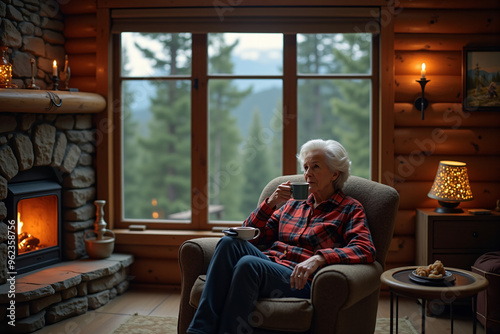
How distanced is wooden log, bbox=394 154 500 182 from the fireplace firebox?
8.63 feet

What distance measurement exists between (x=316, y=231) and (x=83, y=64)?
102 inches

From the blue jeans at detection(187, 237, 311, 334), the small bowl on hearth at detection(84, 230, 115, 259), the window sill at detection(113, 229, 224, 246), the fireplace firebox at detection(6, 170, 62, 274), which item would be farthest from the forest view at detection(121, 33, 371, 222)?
the blue jeans at detection(187, 237, 311, 334)

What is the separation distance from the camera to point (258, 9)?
4.01 meters

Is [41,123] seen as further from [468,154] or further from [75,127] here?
[468,154]

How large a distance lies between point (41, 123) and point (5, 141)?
37cm

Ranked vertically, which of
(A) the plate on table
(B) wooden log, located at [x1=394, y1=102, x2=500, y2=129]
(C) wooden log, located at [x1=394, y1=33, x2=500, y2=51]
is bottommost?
(A) the plate on table

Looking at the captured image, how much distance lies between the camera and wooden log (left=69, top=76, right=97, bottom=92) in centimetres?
430

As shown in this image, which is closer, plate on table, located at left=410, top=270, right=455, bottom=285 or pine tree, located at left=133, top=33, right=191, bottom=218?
plate on table, located at left=410, top=270, right=455, bottom=285

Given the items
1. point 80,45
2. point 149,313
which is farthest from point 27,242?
point 80,45

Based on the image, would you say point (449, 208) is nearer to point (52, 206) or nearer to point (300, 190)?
point (300, 190)

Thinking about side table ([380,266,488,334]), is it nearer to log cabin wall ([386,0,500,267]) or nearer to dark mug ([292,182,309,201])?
dark mug ([292,182,309,201])

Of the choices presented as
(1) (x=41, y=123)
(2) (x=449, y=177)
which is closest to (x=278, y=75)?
(2) (x=449, y=177)

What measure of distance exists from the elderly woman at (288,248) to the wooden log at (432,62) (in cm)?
144

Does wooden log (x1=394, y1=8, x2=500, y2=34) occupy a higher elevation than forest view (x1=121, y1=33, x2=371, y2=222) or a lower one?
higher
